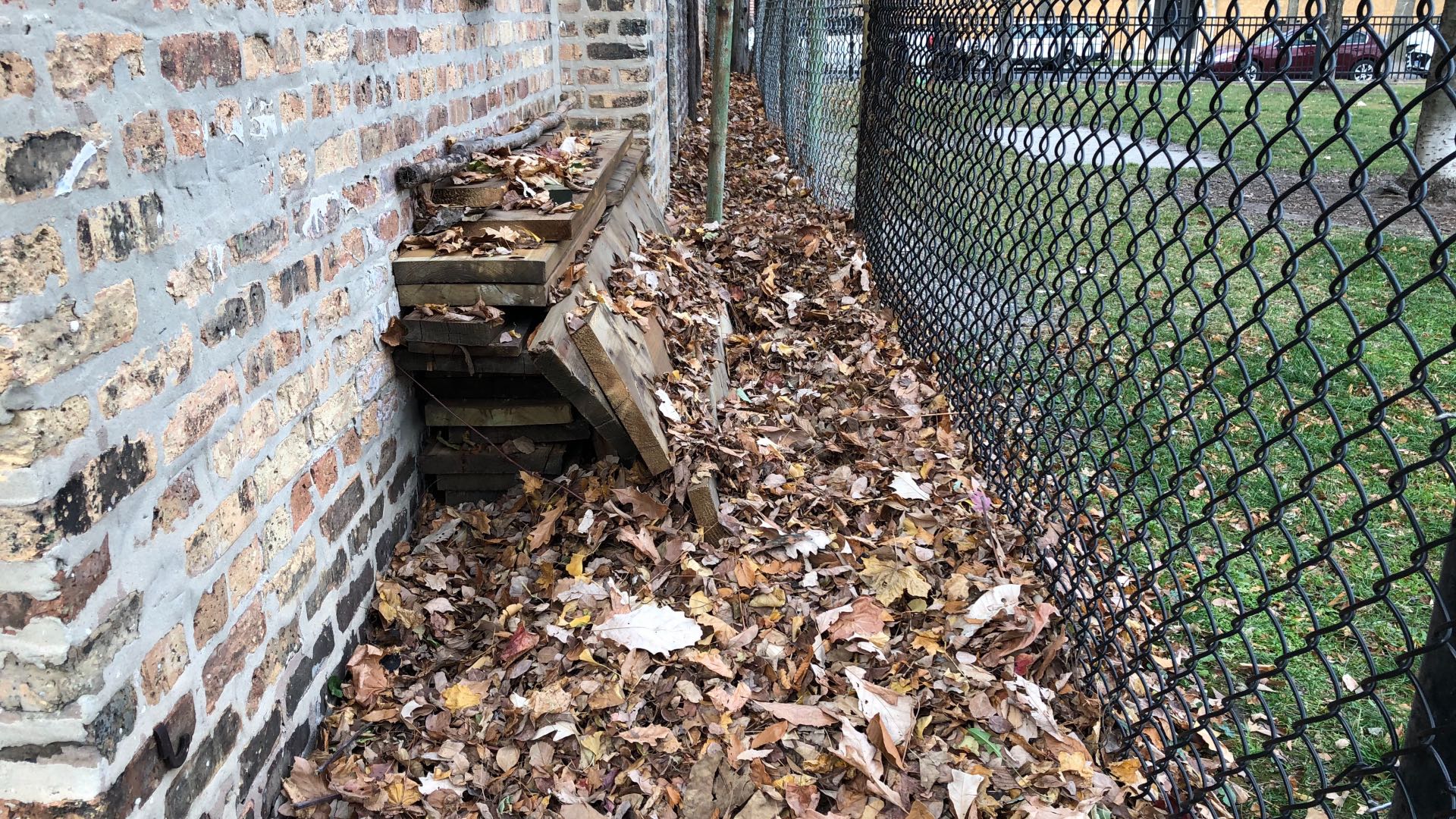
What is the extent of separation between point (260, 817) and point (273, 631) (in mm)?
394

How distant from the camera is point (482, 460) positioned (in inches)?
122

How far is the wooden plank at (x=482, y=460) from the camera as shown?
3.11m

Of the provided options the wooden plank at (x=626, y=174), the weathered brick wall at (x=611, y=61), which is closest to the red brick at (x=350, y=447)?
the wooden plank at (x=626, y=174)

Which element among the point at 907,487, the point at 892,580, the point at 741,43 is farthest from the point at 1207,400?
the point at 741,43

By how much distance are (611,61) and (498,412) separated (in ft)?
9.67

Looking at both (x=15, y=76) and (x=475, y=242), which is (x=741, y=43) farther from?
(x=15, y=76)

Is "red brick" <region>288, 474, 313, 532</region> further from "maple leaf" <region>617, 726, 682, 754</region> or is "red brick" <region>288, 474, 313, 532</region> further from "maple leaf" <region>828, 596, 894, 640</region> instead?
"maple leaf" <region>828, 596, 894, 640</region>

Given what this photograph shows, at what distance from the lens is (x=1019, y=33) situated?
3170 mm

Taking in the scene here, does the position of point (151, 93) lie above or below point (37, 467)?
above

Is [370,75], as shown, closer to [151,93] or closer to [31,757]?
[151,93]

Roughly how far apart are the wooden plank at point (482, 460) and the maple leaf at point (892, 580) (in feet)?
3.64

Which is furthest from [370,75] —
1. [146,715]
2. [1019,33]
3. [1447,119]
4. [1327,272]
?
[1447,119]

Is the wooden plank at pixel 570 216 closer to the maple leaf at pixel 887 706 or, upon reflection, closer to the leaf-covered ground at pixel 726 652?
the leaf-covered ground at pixel 726 652

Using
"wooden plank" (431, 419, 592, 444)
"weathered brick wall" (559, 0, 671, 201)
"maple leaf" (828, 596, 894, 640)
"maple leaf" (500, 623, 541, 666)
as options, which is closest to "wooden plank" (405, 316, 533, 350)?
"wooden plank" (431, 419, 592, 444)
